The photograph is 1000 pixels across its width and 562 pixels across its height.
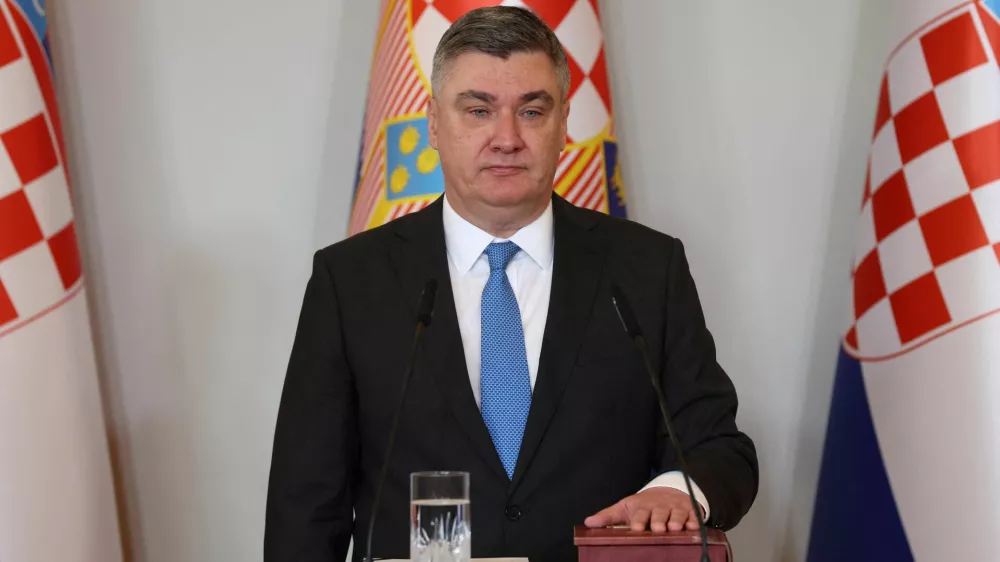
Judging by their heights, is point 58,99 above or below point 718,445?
above

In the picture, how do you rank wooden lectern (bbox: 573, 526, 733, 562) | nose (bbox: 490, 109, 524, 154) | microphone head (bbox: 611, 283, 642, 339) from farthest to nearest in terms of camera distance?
nose (bbox: 490, 109, 524, 154), microphone head (bbox: 611, 283, 642, 339), wooden lectern (bbox: 573, 526, 733, 562)

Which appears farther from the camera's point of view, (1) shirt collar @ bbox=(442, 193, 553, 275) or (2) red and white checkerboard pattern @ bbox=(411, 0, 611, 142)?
(2) red and white checkerboard pattern @ bbox=(411, 0, 611, 142)

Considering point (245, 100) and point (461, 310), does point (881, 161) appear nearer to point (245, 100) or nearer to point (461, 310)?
point (461, 310)

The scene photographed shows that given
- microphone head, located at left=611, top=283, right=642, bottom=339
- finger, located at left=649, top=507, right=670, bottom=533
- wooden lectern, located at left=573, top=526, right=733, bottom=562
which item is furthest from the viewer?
microphone head, located at left=611, top=283, right=642, bottom=339

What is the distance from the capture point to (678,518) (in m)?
1.42

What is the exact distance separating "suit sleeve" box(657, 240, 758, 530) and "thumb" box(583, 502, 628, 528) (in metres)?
0.30

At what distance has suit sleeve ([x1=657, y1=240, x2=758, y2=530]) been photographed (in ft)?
5.87

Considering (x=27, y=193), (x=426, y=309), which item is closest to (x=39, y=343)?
(x=27, y=193)

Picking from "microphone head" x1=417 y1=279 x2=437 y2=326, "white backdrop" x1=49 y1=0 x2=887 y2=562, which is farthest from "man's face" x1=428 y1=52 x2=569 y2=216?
"white backdrop" x1=49 y1=0 x2=887 y2=562

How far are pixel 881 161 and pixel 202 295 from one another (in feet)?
6.37

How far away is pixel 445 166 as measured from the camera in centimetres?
201

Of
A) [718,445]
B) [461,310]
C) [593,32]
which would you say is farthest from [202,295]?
[718,445]

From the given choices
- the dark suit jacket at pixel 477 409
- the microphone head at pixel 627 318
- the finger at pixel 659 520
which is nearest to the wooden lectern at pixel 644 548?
the finger at pixel 659 520

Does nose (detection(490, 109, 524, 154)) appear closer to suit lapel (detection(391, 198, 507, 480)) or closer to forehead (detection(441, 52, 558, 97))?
forehead (detection(441, 52, 558, 97))
